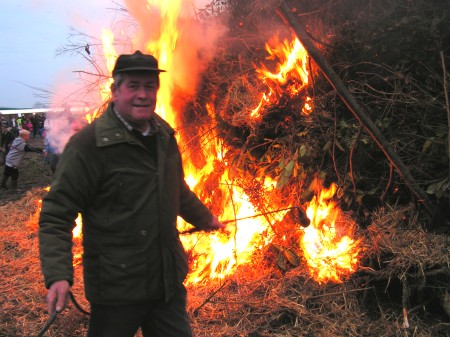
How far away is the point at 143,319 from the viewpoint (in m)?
2.28

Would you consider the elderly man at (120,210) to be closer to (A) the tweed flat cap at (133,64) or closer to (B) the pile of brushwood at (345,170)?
(A) the tweed flat cap at (133,64)

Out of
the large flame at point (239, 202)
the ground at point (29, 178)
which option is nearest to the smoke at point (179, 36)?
Answer: the large flame at point (239, 202)

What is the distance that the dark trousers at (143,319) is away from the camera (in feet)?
6.96

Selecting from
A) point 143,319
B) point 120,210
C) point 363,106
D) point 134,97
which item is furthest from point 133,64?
point 363,106

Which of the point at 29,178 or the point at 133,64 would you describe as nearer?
the point at 133,64

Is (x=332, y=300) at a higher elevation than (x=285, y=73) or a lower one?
lower

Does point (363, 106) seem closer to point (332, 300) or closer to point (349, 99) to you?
point (349, 99)

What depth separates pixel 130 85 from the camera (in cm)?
215

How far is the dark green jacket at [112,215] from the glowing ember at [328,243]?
201cm

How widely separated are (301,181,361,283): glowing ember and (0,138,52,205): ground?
24.8ft

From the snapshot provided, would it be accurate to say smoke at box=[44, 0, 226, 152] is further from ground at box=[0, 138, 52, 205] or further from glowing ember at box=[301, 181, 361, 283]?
ground at box=[0, 138, 52, 205]

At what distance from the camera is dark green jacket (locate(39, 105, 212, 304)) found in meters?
1.97

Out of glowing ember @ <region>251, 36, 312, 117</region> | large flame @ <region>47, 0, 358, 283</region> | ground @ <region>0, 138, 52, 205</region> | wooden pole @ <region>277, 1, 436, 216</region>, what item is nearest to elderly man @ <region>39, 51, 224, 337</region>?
wooden pole @ <region>277, 1, 436, 216</region>

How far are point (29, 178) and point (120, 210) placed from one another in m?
12.5
